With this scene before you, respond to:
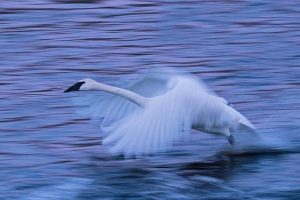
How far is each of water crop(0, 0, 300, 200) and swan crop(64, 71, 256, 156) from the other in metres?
0.29

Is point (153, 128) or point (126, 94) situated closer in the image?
point (153, 128)

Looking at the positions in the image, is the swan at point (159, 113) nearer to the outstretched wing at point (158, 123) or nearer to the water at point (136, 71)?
the outstretched wing at point (158, 123)

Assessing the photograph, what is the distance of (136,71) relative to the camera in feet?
44.6

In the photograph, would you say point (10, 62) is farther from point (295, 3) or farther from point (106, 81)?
point (295, 3)

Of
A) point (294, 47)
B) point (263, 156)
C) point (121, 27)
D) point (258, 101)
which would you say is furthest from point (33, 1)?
point (263, 156)

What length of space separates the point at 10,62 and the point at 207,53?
90.9 inches

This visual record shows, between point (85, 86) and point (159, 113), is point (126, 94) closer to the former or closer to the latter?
point (85, 86)

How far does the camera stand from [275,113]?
38.4 feet

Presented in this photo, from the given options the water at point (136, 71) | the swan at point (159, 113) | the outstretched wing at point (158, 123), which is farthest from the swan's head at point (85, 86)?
the outstretched wing at point (158, 123)

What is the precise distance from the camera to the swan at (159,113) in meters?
9.19

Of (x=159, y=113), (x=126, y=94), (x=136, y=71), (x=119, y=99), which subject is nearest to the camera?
(x=159, y=113)

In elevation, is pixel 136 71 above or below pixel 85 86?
below

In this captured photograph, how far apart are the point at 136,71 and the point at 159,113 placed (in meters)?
4.21

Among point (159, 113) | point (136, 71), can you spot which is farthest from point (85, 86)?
point (136, 71)
